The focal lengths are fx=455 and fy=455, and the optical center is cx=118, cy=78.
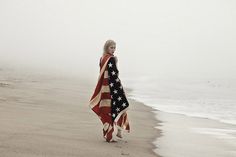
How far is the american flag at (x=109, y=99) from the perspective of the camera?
739cm

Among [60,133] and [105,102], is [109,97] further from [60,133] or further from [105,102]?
[60,133]

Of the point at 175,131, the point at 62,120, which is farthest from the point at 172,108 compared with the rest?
the point at 62,120

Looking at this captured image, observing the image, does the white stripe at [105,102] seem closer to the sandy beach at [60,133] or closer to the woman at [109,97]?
the woman at [109,97]

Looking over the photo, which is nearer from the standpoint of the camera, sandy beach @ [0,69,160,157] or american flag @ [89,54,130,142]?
sandy beach @ [0,69,160,157]

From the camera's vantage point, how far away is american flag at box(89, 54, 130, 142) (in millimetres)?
7391

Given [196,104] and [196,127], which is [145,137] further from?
[196,104]

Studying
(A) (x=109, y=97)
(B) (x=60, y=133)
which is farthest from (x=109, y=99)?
(B) (x=60, y=133)

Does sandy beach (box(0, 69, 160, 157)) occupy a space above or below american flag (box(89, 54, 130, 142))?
below

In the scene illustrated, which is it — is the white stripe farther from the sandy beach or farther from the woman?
the sandy beach

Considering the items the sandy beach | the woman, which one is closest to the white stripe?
the woman

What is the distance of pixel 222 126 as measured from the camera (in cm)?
1060

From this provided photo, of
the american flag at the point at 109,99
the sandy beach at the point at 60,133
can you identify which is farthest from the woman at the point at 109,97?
the sandy beach at the point at 60,133

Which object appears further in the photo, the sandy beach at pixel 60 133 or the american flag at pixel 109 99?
the american flag at pixel 109 99

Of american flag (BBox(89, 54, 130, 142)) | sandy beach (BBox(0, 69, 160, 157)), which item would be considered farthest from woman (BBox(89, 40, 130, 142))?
sandy beach (BBox(0, 69, 160, 157))
